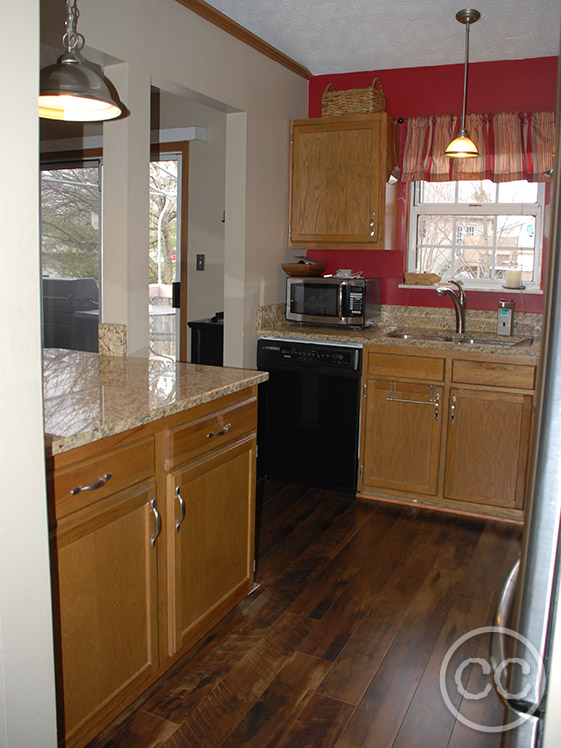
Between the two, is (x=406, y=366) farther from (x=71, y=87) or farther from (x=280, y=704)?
(x=71, y=87)

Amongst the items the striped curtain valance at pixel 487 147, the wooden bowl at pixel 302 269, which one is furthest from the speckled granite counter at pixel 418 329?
the striped curtain valance at pixel 487 147

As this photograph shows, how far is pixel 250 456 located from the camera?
2514mm

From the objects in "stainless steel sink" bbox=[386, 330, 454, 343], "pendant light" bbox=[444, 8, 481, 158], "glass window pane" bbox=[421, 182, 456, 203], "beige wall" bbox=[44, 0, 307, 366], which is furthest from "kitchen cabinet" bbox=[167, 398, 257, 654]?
"glass window pane" bbox=[421, 182, 456, 203]

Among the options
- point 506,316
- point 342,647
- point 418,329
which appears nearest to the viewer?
point 342,647

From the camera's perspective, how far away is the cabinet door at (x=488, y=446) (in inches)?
137

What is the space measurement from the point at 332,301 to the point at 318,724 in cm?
255

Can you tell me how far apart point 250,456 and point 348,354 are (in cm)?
144

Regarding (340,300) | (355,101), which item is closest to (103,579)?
(340,300)

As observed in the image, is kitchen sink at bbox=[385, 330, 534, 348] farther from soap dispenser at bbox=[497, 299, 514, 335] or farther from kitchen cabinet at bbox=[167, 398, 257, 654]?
kitchen cabinet at bbox=[167, 398, 257, 654]

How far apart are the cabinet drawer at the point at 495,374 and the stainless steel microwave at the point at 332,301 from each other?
0.71m

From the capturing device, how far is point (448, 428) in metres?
3.64

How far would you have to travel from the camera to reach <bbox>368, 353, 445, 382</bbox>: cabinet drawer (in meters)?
3.63

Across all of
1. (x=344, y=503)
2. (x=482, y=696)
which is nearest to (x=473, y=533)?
(x=344, y=503)

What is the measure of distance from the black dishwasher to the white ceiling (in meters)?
1.69
